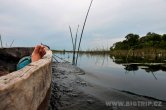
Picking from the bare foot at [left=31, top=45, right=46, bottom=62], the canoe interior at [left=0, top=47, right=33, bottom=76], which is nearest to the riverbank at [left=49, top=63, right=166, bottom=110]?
the bare foot at [left=31, top=45, right=46, bottom=62]

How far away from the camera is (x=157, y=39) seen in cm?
3039

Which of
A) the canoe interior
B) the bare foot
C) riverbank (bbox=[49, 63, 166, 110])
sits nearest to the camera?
riverbank (bbox=[49, 63, 166, 110])

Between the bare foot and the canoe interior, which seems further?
the canoe interior

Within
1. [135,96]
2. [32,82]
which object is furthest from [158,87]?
[32,82]

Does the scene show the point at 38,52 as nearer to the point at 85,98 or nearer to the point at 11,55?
the point at 85,98

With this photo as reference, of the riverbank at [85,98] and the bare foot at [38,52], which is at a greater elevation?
the bare foot at [38,52]

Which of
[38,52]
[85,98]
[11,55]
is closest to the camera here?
[85,98]

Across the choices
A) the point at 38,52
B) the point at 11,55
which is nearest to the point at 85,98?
the point at 38,52

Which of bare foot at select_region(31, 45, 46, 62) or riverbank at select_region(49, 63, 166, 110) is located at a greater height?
bare foot at select_region(31, 45, 46, 62)

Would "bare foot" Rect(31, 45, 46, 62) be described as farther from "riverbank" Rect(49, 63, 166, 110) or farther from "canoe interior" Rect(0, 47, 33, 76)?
"canoe interior" Rect(0, 47, 33, 76)

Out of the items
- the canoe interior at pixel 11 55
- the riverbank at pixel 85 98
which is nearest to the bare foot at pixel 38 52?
the riverbank at pixel 85 98

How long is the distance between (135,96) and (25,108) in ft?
10.3

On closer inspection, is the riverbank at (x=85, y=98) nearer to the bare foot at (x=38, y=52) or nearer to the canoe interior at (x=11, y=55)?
the bare foot at (x=38, y=52)

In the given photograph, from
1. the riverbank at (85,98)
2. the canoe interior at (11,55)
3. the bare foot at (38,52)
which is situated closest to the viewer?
the riverbank at (85,98)
